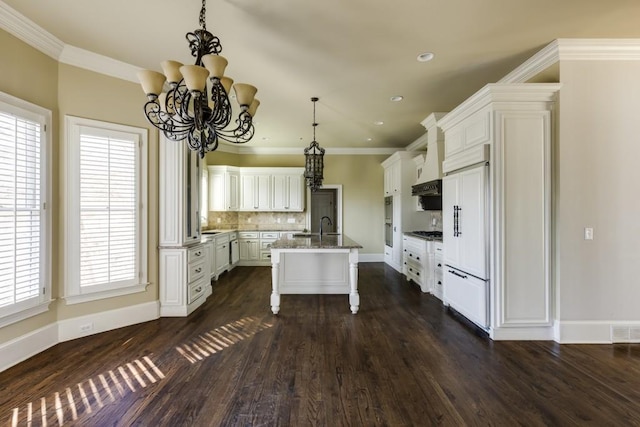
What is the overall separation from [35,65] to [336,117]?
380 centimetres

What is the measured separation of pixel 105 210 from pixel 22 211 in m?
0.68

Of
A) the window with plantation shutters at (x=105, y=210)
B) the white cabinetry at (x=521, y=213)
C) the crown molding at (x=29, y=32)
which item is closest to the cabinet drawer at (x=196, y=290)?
the window with plantation shutters at (x=105, y=210)

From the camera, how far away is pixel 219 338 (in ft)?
9.95

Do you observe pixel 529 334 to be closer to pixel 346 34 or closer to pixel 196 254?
pixel 346 34

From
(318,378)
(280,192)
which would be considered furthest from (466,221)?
(280,192)

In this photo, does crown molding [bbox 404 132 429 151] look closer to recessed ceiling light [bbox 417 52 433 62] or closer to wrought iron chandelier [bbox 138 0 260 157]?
recessed ceiling light [bbox 417 52 433 62]

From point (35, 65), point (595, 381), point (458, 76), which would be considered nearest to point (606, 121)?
point (458, 76)

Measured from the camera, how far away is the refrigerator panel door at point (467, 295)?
3.07m

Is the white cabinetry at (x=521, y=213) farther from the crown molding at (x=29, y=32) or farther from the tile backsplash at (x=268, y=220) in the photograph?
the tile backsplash at (x=268, y=220)

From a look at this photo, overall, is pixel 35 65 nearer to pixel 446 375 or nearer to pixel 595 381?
pixel 446 375

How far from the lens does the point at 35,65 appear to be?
2.70m

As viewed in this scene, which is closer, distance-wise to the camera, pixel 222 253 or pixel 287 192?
pixel 222 253

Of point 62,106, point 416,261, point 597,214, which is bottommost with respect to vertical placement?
point 416,261

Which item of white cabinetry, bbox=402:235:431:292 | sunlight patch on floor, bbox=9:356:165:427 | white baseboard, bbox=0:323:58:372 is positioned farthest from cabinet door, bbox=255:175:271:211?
sunlight patch on floor, bbox=9:356:165:427
